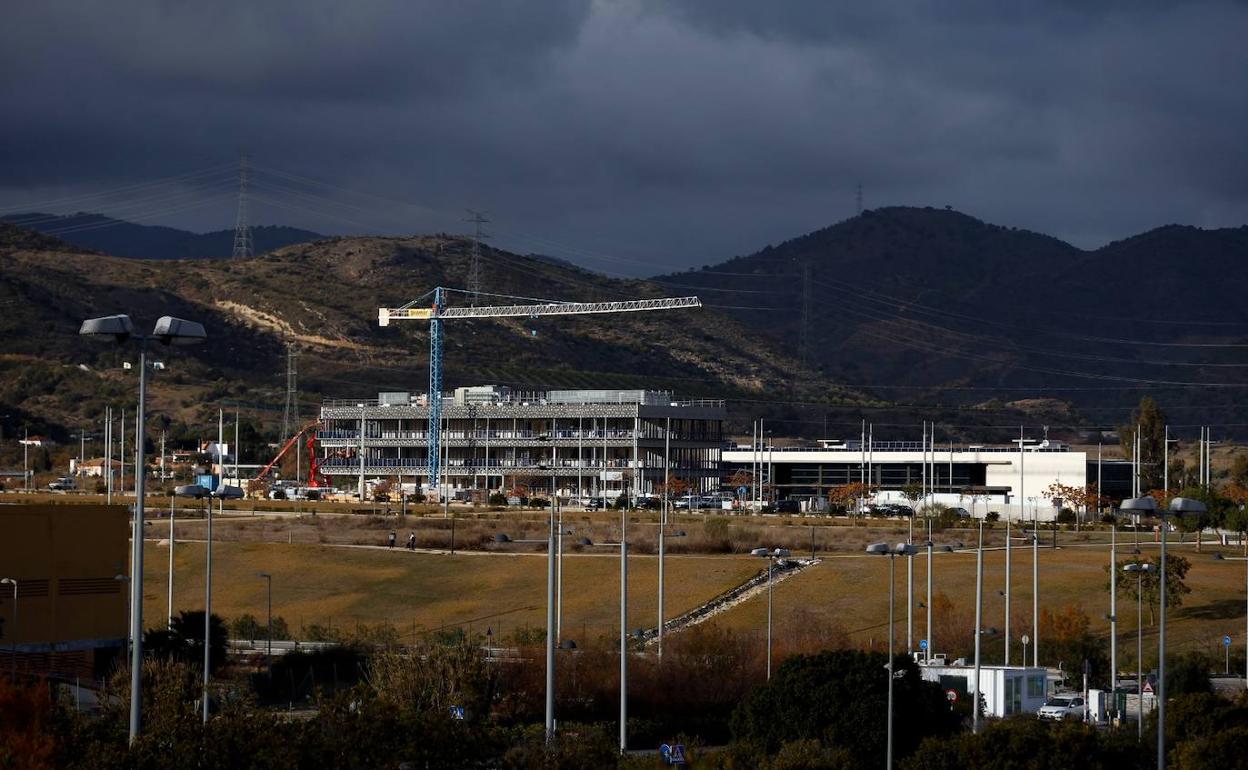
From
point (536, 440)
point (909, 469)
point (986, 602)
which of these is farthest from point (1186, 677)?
point (909, 469)

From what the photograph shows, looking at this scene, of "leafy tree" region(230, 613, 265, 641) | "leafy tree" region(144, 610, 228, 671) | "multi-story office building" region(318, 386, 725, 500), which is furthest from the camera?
"multi-story office building" region(318, 386, 725, 500)

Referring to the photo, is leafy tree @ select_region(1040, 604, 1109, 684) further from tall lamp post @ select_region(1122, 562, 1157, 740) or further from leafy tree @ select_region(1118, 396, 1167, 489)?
leafy tree @ select_region(1118, 396, 1167, 489)

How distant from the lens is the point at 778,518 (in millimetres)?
121375

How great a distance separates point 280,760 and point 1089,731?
2034cm

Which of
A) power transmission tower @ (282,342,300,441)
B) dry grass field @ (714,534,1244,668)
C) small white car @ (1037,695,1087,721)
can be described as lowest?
small white car @ (1037,695,1087,721)

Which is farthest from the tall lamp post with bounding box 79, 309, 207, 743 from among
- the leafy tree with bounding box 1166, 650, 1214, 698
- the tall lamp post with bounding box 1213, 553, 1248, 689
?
the tall lamp post with bounding box 1213, 553, 1248, 689

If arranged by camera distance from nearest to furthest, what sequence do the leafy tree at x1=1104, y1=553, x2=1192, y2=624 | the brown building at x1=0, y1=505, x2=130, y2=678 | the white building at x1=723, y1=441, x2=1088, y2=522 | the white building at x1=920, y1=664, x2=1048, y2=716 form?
the white building at x1=920, y1=664, x2=1048, y2=716 < the brown building at x1=0, y1=505, x2=130, y2=678 < the leafy tree at x1=1104, y1=553, x2=1192, y2=624 < the white building at x1=723, y1=441, x2=1088, y2=522

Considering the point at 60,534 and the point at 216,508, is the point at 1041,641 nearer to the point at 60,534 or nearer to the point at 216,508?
the point at 60,534

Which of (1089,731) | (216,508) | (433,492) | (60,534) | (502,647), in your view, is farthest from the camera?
(433,492)

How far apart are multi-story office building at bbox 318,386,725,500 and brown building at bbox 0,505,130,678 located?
82.8 meters

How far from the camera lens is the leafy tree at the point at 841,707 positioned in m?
49.7

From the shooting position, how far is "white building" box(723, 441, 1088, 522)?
154500 millimetres

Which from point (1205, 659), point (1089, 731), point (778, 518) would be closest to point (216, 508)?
point (778, 518)

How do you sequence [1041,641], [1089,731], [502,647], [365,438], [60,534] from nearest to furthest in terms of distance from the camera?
[1089,731], [60,534], [502,647], [1041,641], [365,438]
